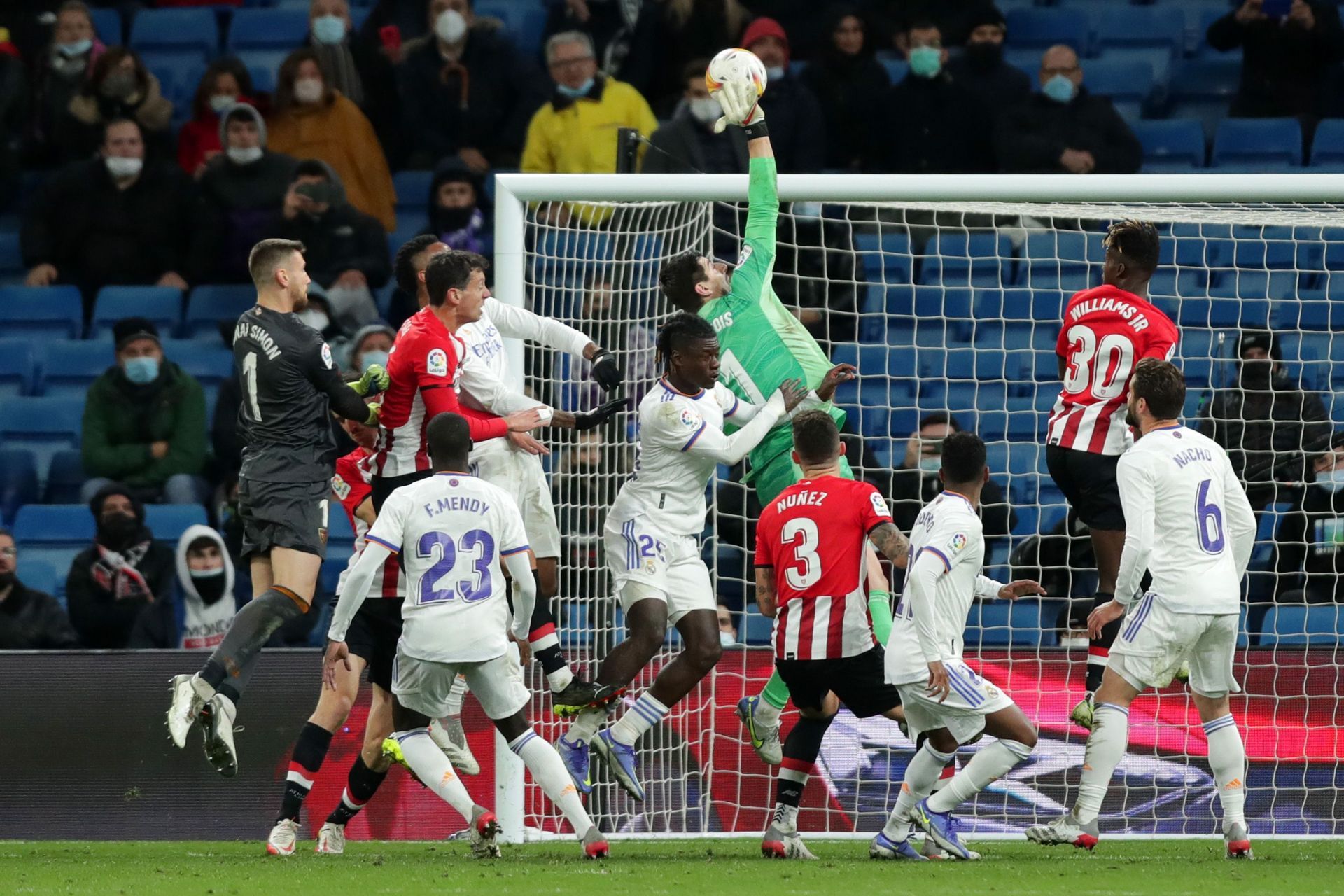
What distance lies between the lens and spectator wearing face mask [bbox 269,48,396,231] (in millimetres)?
12211

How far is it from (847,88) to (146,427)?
4.90 meters

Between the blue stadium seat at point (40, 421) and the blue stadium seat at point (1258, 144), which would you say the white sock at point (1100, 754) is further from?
the blue stadium seat at point (40, 421)

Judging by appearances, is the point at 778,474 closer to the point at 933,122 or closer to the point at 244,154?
the point at 933,122

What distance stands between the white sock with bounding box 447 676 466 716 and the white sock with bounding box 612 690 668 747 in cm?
62

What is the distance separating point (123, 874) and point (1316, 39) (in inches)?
367

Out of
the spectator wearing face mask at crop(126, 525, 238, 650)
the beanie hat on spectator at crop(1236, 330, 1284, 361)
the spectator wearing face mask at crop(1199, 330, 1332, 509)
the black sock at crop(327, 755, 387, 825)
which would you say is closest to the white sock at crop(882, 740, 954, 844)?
the black sock at crop(327, 755, 387, 825)

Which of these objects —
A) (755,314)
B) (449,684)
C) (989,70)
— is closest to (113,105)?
(989,70)

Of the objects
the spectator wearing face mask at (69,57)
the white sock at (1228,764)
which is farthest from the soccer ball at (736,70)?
the spectator wearing face mask at (69,57)

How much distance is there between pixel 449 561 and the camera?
6508 millimetres

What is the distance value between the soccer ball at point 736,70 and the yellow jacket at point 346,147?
15.8ft

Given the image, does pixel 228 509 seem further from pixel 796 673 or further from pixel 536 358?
pixel 796 673

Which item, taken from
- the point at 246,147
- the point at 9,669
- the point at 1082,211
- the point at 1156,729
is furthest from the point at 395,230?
the point at 1156,729

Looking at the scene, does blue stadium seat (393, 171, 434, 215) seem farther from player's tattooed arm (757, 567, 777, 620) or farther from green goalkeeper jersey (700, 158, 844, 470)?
player's tattooed arm (757, 567, 777, 620)

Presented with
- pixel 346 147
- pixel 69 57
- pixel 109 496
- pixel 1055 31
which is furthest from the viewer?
pixel 1055 31
